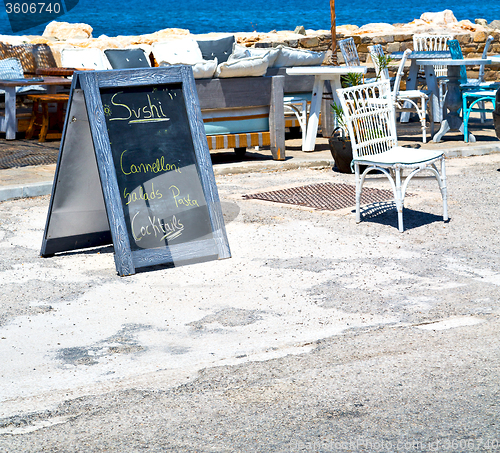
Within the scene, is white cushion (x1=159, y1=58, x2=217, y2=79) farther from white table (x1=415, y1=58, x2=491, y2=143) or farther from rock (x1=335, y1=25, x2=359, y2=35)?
rock (x1=335, y1=25, x2=359, y2=35)

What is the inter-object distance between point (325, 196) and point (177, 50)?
19.7 ft

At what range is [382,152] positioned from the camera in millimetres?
4926

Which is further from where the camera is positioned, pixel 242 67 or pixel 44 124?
pixel 44 124

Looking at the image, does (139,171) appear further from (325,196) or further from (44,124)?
(44,124)

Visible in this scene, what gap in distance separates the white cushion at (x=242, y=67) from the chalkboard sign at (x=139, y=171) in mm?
2958

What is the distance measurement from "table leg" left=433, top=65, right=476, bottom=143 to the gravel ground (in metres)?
4.20

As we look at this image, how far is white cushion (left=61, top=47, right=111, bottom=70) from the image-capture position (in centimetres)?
1047

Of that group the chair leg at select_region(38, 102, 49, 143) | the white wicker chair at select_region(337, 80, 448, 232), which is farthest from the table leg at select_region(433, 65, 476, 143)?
the chair leg at select_region(38, 102, 49, 143)

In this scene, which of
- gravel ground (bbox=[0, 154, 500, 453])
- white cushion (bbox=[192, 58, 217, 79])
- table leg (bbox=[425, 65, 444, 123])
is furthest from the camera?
table leg (bbox=[425, 65, 444, 123])

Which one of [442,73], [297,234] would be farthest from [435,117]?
[297,234]

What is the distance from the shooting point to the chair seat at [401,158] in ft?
14.4

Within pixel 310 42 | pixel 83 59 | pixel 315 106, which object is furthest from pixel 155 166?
pixel 310 42

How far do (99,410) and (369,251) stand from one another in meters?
2.35

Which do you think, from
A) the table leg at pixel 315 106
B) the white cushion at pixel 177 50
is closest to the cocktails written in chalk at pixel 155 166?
the table leg at pixel 315 106
